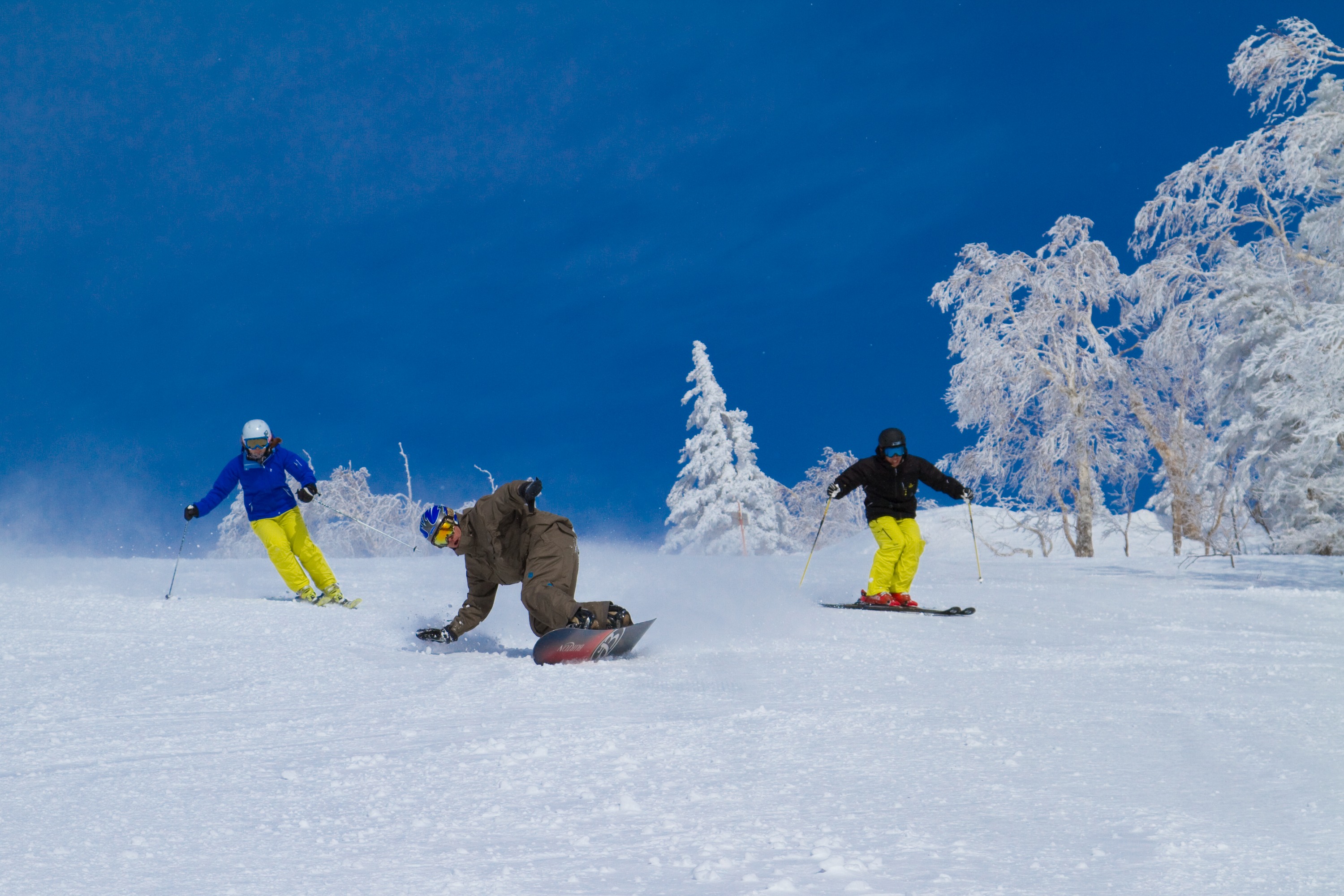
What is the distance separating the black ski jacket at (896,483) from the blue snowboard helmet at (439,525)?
4808 millimetres

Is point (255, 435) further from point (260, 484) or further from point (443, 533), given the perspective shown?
point (443, 533)

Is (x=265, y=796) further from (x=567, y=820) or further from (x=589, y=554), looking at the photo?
(x=589, y=554)

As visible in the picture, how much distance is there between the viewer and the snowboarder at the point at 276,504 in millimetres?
9469

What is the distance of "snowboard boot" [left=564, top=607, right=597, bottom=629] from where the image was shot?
20.9ft

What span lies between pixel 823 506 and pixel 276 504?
33.3 meters

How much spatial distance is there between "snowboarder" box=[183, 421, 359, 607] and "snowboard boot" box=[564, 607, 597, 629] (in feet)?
12.9

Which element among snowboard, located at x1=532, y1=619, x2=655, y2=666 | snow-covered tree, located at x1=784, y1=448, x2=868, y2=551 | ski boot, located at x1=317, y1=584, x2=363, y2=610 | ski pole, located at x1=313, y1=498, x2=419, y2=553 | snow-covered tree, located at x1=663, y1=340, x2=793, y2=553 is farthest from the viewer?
snow-covered tree, located at x1=784, y1=448, x2=868, y2=551

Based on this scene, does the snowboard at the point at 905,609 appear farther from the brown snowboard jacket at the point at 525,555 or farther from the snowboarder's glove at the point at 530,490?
the snowboarder's glove at the point at 530,490

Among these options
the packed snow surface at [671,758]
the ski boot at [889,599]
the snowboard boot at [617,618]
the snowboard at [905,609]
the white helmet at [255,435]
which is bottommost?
the packed snow surface at [671,758]

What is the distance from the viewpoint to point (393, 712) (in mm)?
4789

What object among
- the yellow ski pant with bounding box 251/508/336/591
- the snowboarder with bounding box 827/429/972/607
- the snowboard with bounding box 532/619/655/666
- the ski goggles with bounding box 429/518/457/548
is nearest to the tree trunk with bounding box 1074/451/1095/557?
the snowboarder with bounding box 827/429/972/607

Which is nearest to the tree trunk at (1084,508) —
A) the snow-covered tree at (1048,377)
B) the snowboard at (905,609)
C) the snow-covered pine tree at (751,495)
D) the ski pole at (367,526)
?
the snow-covered tree at (1048,377)

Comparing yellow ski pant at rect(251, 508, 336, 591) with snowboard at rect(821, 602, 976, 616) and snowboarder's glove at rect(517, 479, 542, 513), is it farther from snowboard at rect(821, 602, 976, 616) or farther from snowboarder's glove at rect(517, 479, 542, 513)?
snowboard at rect(821, 602, 976, 616)

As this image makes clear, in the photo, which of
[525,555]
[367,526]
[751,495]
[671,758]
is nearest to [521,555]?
[525,555]
